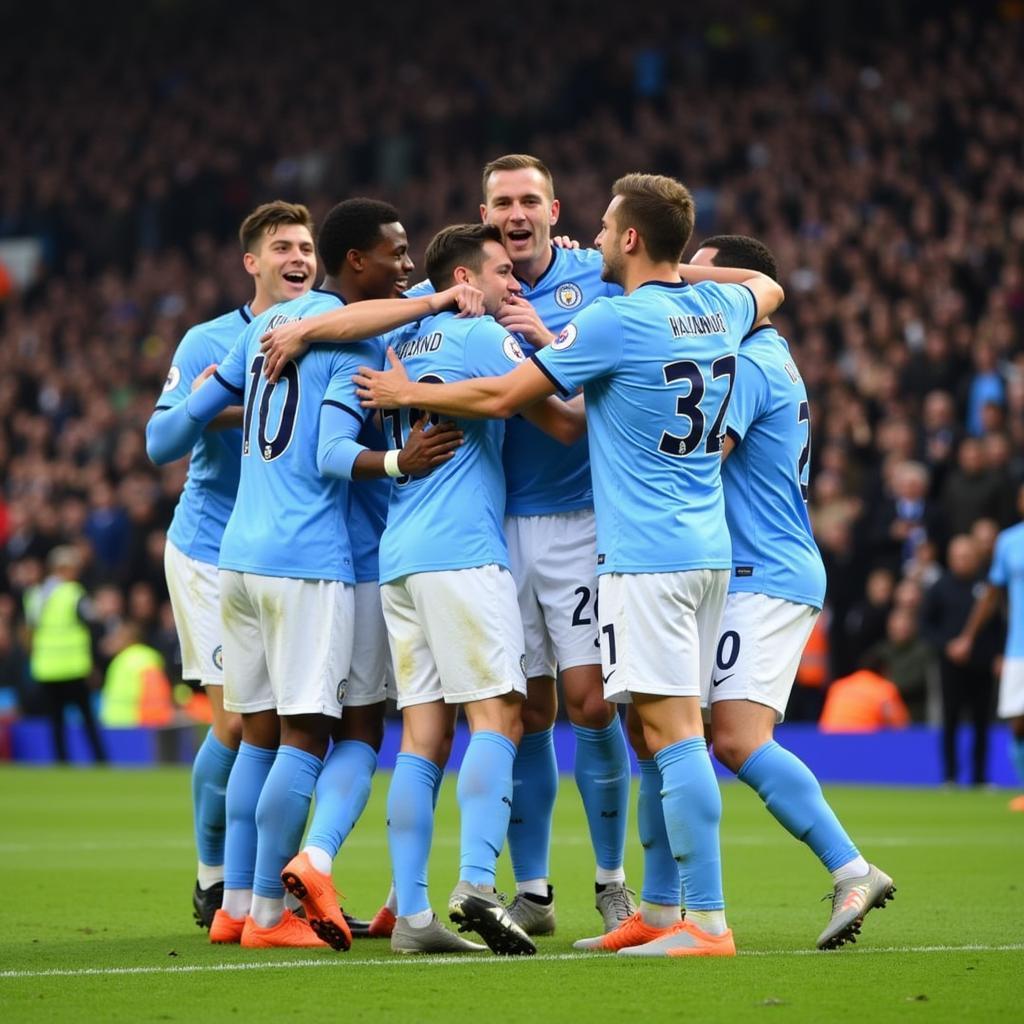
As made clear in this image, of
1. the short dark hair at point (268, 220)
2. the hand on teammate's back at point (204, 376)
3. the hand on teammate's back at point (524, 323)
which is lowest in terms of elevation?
the hand on teammate's back at point (204, 376)

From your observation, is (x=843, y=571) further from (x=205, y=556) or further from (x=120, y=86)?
(x=120, y=86)

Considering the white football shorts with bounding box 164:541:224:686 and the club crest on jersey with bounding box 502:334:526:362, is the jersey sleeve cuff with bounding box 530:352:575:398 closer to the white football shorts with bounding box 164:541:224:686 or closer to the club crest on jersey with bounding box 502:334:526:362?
the club crest on jersey with bounding box 502:334:526:362

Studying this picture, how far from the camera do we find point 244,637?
22.4ft

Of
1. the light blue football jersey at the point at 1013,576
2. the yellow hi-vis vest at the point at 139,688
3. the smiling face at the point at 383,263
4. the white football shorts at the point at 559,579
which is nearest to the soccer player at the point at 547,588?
the white football shorts at the point at 559,579

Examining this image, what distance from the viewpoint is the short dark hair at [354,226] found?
680cm

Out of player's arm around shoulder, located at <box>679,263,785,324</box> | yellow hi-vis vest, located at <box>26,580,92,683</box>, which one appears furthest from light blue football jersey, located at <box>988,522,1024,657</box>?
yellow hi-vis vest, located at <box>26,580,92,683</box>

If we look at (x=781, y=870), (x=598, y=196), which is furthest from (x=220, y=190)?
(x=781, y=870)

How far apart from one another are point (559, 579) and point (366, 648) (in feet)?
2.35

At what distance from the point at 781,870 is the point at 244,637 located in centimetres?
373

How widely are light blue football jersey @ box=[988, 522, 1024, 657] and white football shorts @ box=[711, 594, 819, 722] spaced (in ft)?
24.7

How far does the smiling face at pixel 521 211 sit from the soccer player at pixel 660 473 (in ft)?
2.50

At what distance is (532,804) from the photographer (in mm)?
7152

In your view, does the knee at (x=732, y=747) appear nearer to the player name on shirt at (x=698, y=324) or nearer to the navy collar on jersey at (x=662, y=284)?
the player name on shirt at (x=698, y=324)

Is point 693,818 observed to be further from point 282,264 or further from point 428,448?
point 282,264
